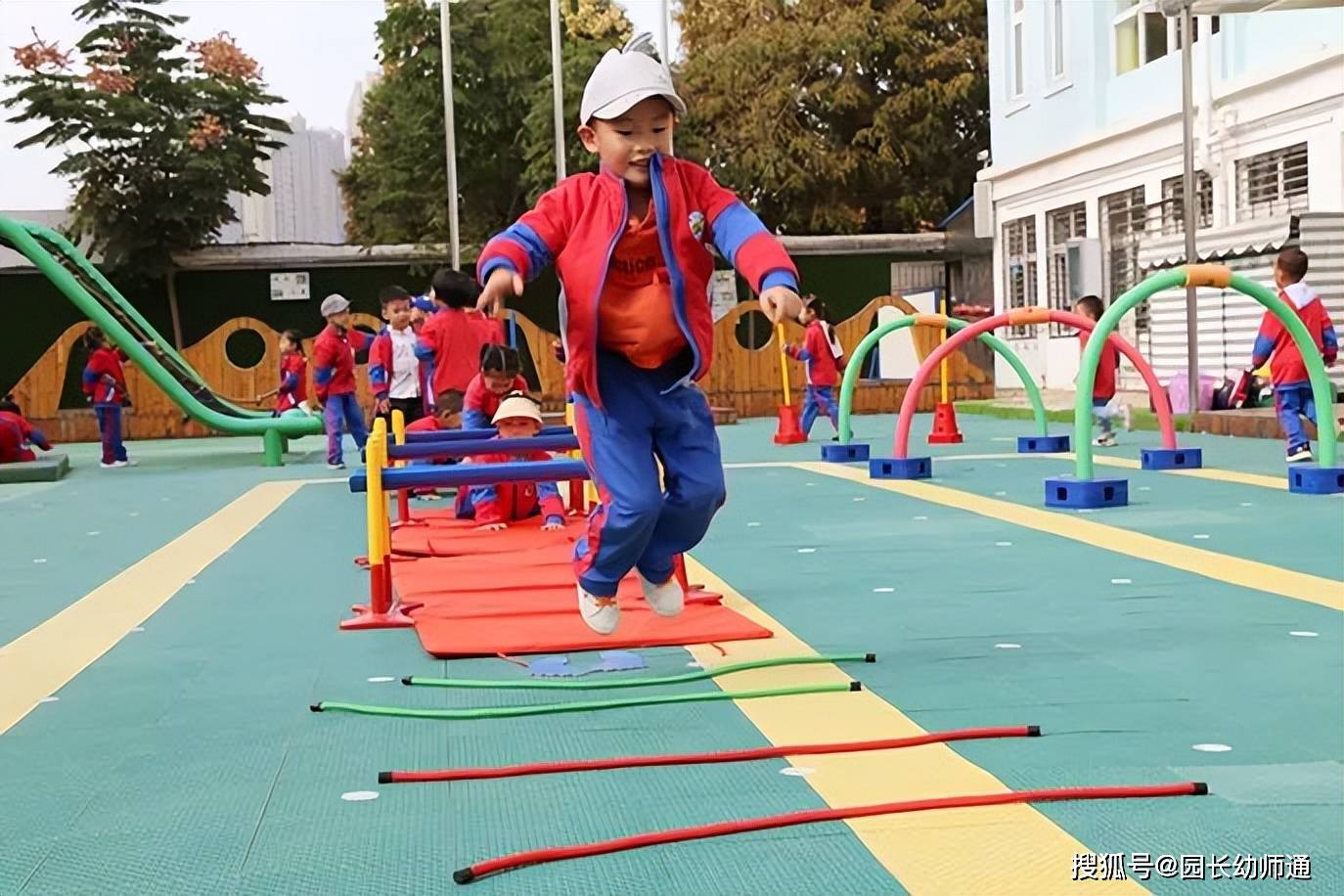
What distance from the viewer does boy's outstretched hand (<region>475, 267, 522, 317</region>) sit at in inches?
170

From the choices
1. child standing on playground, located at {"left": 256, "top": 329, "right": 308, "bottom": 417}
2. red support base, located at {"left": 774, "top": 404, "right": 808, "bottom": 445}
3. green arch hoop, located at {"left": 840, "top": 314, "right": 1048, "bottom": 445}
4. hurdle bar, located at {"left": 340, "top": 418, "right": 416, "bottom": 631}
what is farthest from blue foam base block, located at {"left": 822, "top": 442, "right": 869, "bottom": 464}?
hurdle bar, located at {"left": 340, "top": 418, "right": 416, "bottom": 631}

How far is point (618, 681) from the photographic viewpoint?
4547 millimetres

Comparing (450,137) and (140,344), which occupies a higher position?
(450,137)

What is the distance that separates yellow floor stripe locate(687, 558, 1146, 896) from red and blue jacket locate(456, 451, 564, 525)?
4378 mm

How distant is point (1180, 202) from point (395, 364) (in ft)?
39.2

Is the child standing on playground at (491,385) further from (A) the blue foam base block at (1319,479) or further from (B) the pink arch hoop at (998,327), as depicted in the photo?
(A) the blue foam base block at (1319,479)

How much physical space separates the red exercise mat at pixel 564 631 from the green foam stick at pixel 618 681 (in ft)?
1.53

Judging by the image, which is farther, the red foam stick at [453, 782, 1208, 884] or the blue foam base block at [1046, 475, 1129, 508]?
the blue foam base block at [1046, 475, 1129, 508]

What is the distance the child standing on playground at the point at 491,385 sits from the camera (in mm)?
9336

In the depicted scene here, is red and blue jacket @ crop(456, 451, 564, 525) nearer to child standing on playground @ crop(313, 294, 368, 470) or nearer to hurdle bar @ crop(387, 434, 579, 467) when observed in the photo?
hurdle bar @ crop(387, 434, 579, 467)

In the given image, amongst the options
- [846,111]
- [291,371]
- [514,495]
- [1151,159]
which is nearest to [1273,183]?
[1151,159]

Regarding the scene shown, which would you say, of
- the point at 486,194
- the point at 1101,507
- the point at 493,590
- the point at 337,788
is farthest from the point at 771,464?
the point at 486,194

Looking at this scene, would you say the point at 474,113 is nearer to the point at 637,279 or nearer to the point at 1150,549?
the point at 1150,549

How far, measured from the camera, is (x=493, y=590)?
6410 millimetres
